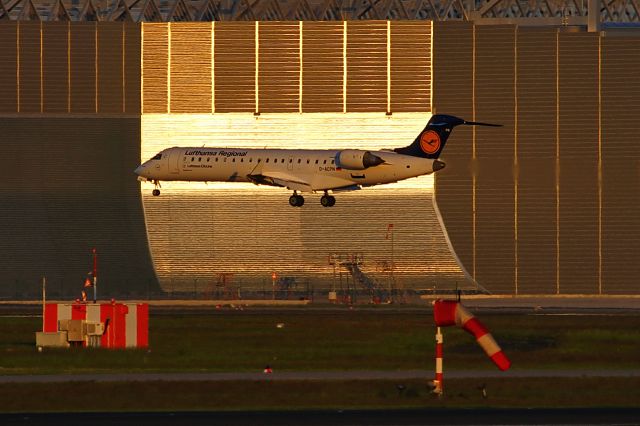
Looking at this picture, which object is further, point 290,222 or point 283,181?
point 290,222

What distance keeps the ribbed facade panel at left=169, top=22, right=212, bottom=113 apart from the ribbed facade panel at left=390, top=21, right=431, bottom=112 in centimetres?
1241

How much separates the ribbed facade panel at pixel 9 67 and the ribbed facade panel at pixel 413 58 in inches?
971

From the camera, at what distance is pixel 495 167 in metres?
98.8

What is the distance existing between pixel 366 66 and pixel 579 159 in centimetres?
1490

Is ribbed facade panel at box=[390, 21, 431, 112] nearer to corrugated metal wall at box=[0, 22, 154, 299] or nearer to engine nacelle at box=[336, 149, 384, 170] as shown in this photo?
engine nacelle at box=[336, 149, 384, 170]

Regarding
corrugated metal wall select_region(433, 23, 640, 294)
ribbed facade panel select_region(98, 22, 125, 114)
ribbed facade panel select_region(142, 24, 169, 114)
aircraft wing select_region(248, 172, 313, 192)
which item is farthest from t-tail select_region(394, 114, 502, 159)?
ribbed facade panel select_region(98, 22, 125, 114)

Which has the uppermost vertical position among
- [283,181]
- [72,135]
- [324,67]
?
[324,67]

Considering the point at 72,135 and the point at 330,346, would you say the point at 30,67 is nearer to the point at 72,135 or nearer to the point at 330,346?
the point at 72,135

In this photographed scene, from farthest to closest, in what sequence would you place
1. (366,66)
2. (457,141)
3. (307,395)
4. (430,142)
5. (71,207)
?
(71,207) < (366,66) < (457,141) < (430,142) < (307,395)

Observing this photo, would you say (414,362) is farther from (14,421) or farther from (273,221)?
(273,221)

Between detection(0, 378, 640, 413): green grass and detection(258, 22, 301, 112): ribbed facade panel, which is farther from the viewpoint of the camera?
detection(258, 22, 301, 112): ribbed facade panel

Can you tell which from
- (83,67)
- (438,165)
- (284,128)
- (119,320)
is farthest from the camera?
(83,67)

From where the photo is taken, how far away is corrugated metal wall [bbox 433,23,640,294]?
323ft

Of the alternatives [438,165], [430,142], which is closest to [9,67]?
[430,142]
